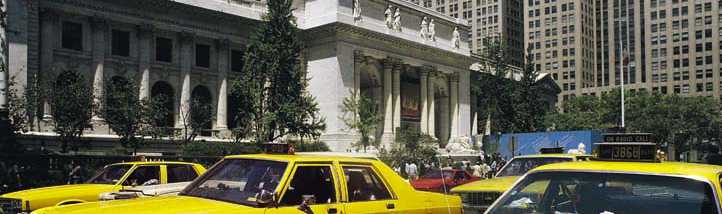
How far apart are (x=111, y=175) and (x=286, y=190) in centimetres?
716

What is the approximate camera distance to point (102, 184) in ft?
39.6

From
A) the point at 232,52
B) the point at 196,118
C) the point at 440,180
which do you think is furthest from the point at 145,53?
the point at 440,180

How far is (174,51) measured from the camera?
4869cm

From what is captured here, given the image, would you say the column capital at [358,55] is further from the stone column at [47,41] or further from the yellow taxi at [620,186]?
the yellow taxi at [620,186]

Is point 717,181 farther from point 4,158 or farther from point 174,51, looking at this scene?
point 174,51

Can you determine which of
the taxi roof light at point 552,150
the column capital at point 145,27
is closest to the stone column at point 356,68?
the column capital at point 145,27

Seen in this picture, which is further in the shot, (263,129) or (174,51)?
(174,51)

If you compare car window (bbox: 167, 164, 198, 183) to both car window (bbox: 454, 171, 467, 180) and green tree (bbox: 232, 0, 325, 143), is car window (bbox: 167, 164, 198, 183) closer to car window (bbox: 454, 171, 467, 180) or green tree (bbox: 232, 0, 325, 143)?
car window (bbox: 454, 171, 467, 180)

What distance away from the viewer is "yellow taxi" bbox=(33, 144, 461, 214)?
5949mm

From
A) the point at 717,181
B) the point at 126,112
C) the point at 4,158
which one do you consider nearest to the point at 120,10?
the point at 126,112

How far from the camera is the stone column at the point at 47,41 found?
40.4m

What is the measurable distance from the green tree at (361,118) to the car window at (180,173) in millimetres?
35524

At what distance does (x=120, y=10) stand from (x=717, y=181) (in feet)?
149

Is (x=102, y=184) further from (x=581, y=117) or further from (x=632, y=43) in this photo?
(x=632, y=43)
